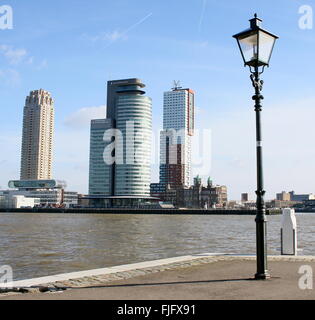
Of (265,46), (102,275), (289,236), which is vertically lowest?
(102,275)

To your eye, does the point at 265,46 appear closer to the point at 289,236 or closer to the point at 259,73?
the point at 259,73

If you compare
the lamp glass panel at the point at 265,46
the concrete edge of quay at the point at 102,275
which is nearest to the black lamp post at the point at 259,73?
the lamp glass panel at the point at 265,46

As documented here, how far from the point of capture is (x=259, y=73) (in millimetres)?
12391

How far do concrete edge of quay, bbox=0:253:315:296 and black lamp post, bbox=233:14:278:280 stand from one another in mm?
3031

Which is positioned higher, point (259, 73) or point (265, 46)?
point (265, 46)

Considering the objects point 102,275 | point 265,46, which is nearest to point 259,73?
point 265,46

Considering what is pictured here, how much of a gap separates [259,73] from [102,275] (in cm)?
719

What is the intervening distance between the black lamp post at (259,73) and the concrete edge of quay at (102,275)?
3031 mm

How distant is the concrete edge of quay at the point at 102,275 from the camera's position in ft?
32.9

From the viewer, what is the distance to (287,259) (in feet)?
50.7

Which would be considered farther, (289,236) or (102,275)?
(289,236)

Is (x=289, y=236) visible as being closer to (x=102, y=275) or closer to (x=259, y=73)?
(x=259, y=73)
